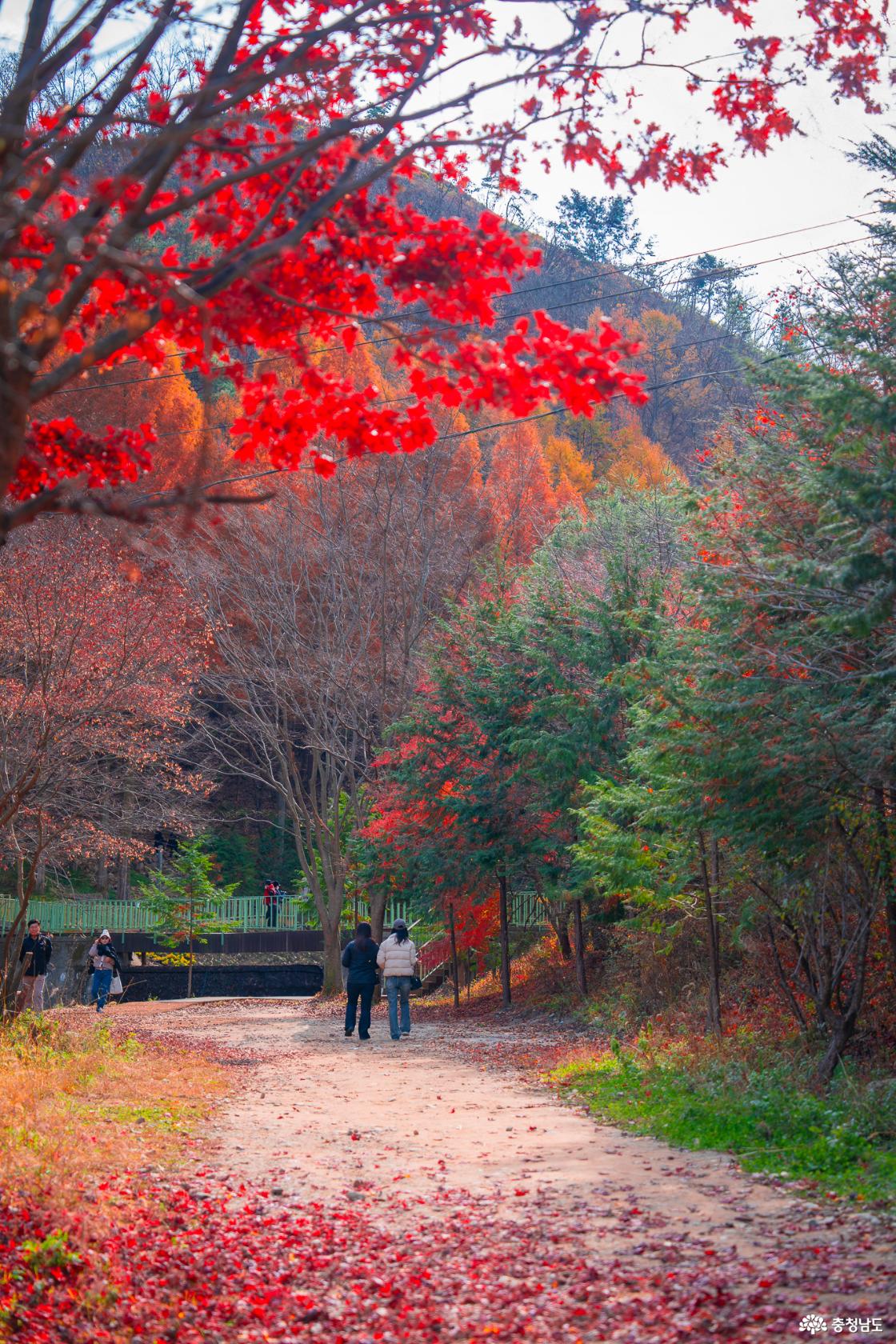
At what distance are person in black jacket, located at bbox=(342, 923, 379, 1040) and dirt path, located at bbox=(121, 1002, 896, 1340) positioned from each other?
3168mm

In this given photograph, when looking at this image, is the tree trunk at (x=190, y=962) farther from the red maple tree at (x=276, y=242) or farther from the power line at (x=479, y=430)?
the red maple tree at (x=276, y=242)

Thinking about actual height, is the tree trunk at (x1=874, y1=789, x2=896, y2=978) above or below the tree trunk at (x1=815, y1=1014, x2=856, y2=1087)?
above

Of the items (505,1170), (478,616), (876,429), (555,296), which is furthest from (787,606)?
(555,296)

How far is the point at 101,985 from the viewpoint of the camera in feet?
77.4

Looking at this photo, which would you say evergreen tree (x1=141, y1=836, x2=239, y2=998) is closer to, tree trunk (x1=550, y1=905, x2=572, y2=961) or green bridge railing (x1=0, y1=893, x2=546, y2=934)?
green bridge railing (x1=0, y1=893, x2=546, y2=934)

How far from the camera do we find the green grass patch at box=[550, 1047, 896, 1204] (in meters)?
7.56

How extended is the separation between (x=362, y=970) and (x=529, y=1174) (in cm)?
1001

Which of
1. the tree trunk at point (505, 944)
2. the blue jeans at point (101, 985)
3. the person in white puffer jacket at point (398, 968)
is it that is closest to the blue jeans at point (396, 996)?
the person in white puffer jacket at point (398, 968)

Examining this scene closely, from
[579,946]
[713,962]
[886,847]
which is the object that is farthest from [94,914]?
[886,847]

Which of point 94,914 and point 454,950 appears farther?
point 94,914

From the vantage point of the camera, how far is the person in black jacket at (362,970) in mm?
17578

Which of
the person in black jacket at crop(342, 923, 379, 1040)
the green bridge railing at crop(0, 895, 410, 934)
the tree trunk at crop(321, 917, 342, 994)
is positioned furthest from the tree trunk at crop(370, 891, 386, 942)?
the person in black jacket at crop(342, 923, 379, 1040)

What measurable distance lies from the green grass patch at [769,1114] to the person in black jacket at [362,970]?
5.85 m

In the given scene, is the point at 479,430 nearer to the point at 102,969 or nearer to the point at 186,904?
the point at 102,969
